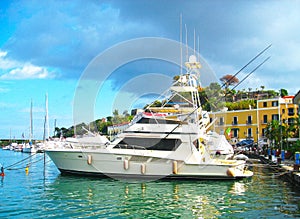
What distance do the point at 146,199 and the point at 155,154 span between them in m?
6.17

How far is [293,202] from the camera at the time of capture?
16.0 metres

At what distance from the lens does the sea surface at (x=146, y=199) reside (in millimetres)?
13781

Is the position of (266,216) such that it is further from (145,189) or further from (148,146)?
(148,146)

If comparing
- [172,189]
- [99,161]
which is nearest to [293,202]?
[172,189]

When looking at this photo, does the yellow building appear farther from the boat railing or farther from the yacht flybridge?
the boat railing

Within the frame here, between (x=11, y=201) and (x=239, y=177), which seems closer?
(x=11, y=201)

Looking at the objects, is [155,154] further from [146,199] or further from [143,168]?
[146,199]

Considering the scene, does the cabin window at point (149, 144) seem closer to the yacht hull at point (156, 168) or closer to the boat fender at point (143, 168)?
the yacht hull at point (156, 168)

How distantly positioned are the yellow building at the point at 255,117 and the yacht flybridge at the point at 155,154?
34.8 metres

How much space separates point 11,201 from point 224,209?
9.02 metres

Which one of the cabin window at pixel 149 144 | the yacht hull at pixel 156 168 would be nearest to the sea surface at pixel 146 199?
the yacht hull at pixel 156 168

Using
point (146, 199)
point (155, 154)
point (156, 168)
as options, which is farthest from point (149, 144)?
point (146, 199)

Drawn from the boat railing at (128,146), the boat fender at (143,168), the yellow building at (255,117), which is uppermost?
the yellow building at (255,117)

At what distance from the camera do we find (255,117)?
6262 centimetres
